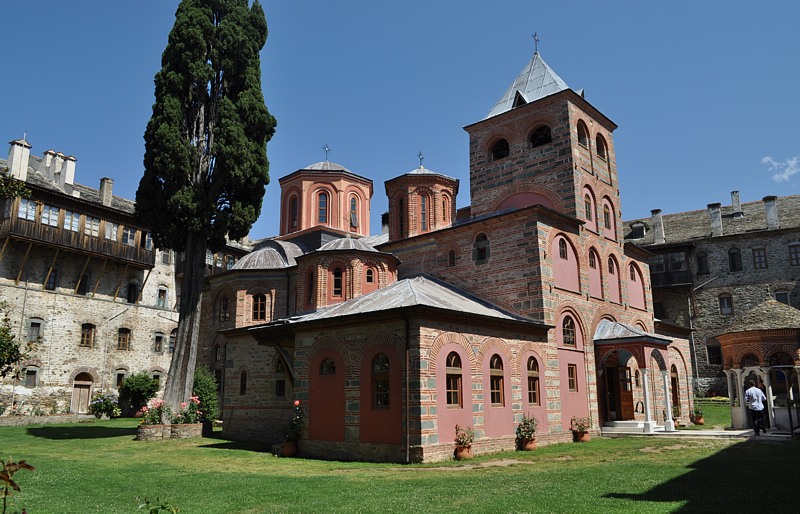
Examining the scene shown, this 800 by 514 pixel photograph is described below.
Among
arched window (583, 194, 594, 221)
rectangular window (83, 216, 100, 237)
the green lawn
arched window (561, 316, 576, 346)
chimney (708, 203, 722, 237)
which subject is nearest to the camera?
the green lawn

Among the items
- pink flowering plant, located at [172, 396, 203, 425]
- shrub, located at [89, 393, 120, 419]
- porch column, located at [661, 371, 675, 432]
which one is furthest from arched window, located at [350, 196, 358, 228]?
shrub, located at [89, 393, 120, 419]

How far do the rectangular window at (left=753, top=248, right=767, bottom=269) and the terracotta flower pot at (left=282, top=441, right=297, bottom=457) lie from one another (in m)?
30.3

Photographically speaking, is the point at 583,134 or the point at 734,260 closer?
the point at 583,134

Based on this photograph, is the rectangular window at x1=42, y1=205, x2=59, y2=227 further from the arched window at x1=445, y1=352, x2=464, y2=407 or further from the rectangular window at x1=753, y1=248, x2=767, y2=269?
the rectangular window at x1=753, y1=248, x2=767, y2=269

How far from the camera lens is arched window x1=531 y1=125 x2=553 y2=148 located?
2158cm

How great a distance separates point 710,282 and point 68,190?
37.3m

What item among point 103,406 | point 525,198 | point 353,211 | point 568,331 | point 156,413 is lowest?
point 103,406

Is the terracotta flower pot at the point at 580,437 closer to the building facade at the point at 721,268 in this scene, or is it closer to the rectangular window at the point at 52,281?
the building facade at the point at 721,268

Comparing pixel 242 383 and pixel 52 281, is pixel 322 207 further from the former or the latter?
pixel 52 281

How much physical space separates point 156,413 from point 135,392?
548 inches

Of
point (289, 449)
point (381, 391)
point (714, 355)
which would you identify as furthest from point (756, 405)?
point (714, 355)

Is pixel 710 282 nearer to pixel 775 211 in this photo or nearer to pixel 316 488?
pixel 775 211

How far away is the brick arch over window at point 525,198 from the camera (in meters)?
20.6

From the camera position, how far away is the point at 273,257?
25.2 m
